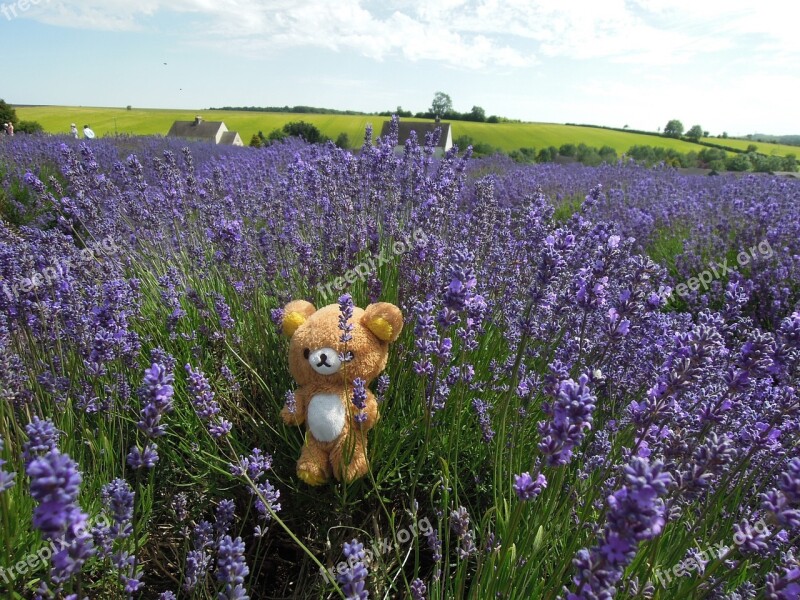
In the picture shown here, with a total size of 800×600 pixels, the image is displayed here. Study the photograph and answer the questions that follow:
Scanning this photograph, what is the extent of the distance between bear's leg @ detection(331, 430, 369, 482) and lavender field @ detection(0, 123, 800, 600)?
82mm

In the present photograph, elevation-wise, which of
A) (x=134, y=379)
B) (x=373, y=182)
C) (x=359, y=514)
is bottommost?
(x=359, y=514)

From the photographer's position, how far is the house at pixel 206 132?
4247 cm

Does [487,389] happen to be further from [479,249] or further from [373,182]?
[373,182]

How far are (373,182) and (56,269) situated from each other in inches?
90.9

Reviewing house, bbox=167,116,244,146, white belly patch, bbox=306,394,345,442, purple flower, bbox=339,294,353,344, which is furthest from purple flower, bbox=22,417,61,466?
house, bbox=167,116,244,146

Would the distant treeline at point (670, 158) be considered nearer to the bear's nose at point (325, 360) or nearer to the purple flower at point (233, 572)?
the bear's nose at point (325, 360)

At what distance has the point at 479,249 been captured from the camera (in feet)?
11.7

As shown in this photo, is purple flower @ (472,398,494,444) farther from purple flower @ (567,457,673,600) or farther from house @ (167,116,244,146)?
house @ (167,116,244,146)

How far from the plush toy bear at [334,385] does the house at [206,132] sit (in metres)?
44.1

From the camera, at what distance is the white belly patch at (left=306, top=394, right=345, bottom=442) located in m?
2.05

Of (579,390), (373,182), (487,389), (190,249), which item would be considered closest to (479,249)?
(373,182)

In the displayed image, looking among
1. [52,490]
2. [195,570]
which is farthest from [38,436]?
[195,570]

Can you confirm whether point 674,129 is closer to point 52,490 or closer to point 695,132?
point 695,132

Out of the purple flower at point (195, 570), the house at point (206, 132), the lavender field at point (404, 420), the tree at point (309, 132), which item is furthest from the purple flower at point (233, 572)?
the house at point (206, 132)
